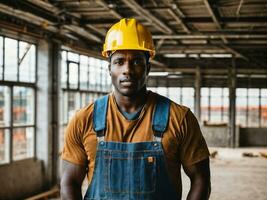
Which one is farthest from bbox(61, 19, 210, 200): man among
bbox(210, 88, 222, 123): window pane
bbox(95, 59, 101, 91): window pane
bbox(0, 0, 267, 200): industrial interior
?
bbox(210, 88, 222, 123): window pane

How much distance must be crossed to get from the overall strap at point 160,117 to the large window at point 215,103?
16624 millimetres

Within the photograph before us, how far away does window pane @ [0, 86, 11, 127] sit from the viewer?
7699mm

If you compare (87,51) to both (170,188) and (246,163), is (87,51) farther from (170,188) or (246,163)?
(170,188)

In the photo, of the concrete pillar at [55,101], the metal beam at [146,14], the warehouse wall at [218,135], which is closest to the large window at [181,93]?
the warehouse wall at [218,135]

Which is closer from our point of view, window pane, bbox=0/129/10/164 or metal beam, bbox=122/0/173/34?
metal beam, bbox=122/0/173/34

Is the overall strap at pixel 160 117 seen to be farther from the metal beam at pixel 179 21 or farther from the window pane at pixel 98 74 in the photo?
the window pane at pixel 98 74

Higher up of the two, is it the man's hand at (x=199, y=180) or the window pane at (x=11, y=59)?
the window pane at (x=11, y=59)

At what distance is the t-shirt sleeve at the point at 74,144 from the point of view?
83.1 inches

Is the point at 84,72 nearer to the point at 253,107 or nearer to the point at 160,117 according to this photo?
the point at 160,117

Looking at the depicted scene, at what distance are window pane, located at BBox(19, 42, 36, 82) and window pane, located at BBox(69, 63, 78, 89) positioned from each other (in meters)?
1.97

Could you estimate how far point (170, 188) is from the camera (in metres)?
2.05

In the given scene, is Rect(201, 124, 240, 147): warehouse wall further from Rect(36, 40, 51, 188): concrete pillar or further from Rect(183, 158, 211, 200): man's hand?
Rect(183, 158, 211, 200): man's hand

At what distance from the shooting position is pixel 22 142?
27.5 feet

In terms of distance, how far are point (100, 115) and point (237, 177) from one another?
29.6 ft
